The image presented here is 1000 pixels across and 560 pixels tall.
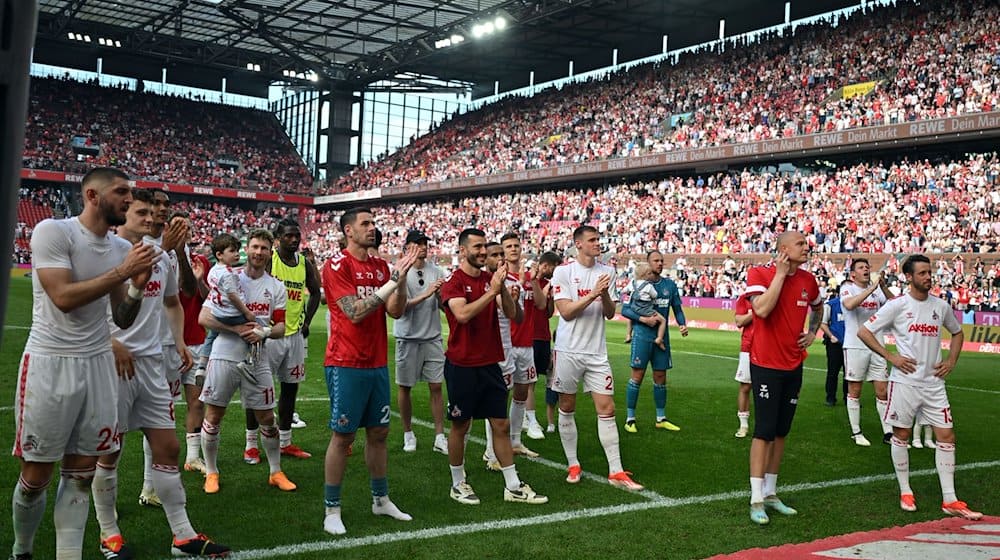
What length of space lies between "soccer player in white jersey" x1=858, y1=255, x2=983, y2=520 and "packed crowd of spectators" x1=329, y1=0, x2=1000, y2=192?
2527 cm

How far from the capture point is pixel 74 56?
198ft

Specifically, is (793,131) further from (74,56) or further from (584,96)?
(74,56)

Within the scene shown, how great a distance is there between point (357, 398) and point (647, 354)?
5.42 m

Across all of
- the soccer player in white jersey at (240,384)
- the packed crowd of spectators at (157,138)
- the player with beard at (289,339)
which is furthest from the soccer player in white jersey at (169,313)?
the packed crowd of spectators at (157,138)

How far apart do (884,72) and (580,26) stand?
18864 mm

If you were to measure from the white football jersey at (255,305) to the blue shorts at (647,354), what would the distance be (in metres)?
4.86

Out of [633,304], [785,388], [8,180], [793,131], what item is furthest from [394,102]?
[8,180]

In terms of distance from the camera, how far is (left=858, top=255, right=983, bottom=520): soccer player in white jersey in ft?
22.0

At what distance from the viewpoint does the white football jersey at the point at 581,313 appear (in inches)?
295

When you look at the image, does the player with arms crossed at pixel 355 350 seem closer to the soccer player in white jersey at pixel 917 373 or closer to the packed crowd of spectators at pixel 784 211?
the soccer player in white jersey at pixel 917 373

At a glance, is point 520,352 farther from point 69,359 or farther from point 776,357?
point 69,359

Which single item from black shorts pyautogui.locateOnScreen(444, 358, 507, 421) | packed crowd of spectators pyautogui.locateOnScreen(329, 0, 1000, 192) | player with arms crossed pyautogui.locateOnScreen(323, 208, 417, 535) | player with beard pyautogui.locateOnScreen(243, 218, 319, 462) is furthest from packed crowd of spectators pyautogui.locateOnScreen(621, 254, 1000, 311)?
player with arms crossed pyautogui.locateOnScreen(323, 208, 417, 535)

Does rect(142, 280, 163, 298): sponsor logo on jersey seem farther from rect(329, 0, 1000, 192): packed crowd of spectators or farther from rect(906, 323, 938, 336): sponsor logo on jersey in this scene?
rect(329, 0, 1000, 192): packed crowd of spectators

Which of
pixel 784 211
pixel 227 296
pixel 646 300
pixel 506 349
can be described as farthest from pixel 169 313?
pixel 784 211
